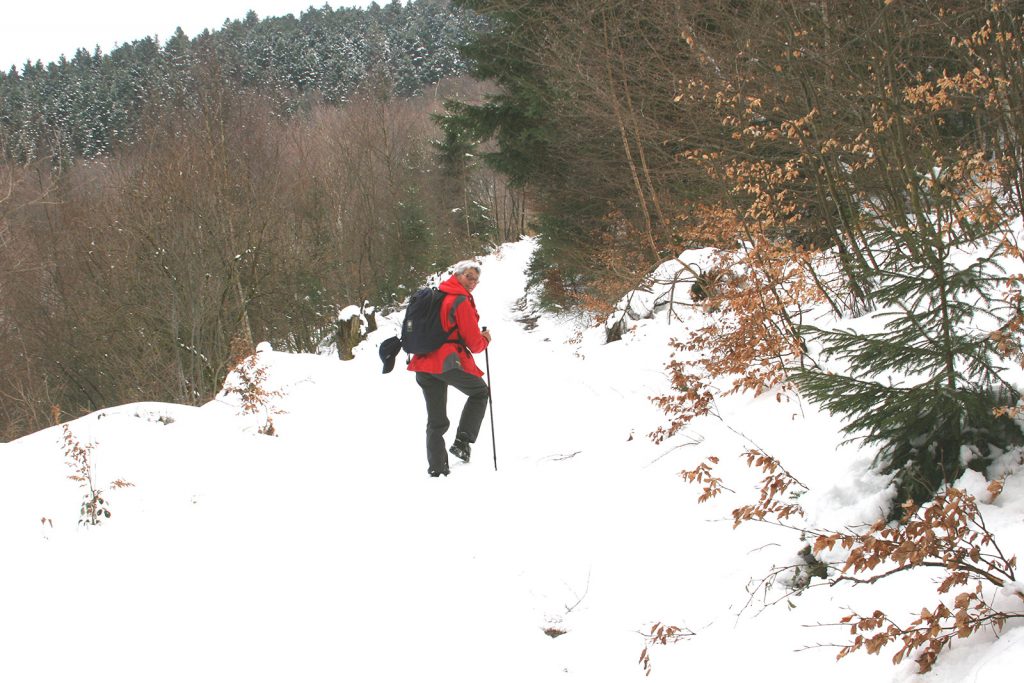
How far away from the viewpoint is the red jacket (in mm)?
6309

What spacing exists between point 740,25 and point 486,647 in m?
7.17

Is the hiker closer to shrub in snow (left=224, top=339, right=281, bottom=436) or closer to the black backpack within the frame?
the black backpack

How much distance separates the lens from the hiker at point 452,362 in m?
6.32

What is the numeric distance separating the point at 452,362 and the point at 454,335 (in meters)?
0.25

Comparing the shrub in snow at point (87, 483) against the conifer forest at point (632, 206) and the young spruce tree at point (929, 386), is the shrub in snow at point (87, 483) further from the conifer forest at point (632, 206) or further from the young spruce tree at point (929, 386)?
the young spruce tree at point (929, 386)

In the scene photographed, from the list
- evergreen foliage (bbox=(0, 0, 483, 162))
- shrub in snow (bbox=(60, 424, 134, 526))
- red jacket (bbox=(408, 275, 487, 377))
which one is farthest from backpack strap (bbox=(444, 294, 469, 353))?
evergreen foliage (bbox=(0, 0, 483, 162))

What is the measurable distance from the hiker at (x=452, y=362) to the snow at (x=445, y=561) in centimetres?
39

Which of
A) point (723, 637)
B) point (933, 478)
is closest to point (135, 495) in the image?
point (723, 637)

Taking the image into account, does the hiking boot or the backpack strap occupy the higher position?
the backpack strap

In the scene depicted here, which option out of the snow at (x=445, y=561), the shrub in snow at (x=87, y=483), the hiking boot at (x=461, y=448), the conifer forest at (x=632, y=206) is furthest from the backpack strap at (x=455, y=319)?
the shrub in snow at (x=87, y=483)

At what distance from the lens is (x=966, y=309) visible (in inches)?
116

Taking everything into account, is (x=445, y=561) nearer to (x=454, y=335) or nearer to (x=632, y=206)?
(x=454, y=335)

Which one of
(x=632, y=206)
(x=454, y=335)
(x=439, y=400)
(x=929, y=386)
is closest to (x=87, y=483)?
(x=439, y=400)

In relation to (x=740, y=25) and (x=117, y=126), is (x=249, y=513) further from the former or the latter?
(x=117, y=126)
